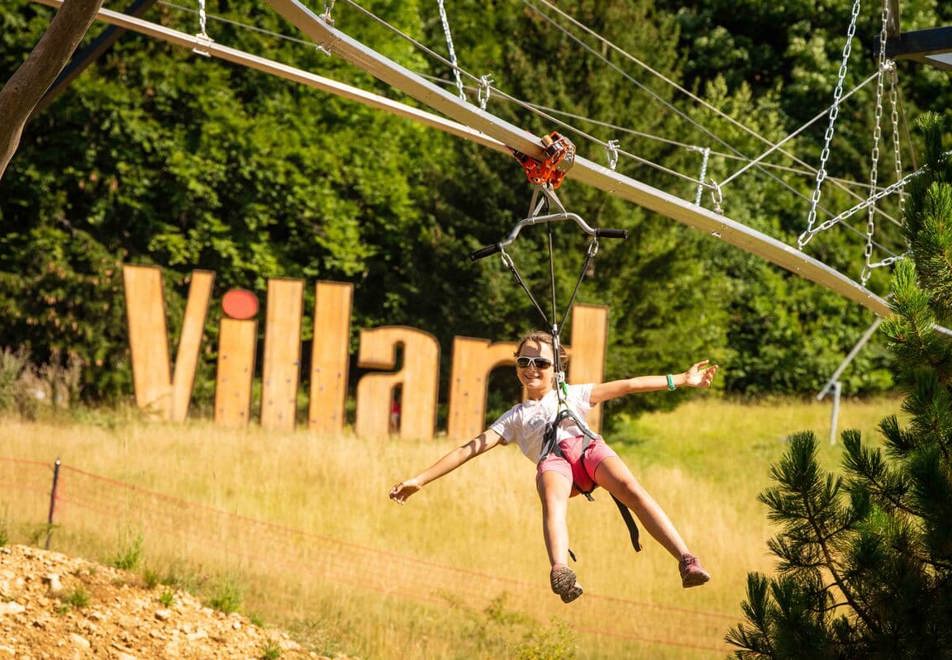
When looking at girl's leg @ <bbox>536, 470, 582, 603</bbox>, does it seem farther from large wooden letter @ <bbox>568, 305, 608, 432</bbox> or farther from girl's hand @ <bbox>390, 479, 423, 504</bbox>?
large wooden letter @ <bbox>568, 305, 608, 432</bbox>

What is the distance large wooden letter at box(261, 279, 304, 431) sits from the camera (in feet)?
67.2

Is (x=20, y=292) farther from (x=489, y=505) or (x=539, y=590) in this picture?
(x=539, y=590)

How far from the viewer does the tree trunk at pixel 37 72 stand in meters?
6.98

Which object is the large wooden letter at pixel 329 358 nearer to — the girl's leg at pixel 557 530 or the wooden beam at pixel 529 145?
the wooden beam at pixel 529 145

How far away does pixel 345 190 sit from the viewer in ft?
92.7

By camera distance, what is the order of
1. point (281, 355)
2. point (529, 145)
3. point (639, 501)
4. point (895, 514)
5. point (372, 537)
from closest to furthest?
point (639, 501) → point (529, 145) → point (895, 514) → point (372, 537) → point (281, 355)

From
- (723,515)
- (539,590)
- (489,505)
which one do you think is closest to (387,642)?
(539,590)

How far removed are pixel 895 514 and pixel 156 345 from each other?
46.9 feet

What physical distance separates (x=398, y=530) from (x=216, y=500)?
206cm

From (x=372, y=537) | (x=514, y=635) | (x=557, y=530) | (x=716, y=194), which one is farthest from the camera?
(x=372, y=537)

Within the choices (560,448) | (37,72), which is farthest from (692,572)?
(37,72)

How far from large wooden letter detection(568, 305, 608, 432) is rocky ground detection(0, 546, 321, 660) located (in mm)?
10667

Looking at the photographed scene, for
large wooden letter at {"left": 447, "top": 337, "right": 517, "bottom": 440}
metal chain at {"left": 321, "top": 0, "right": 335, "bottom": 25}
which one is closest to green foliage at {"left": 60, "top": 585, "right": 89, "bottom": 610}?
metal chain at {"left": 321, "top": 0, "right": 335, "bottom": 25}

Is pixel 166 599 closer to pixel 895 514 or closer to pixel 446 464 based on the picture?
pixel 446 464
